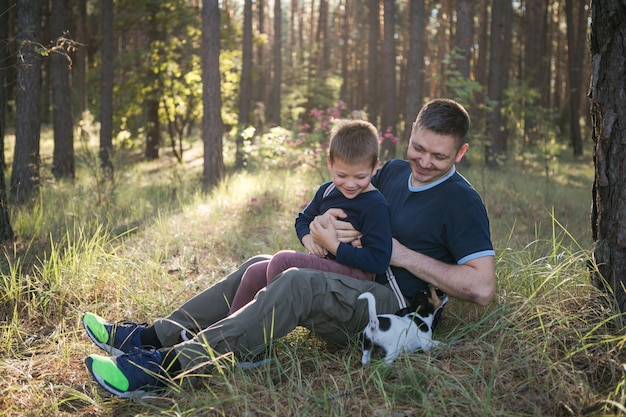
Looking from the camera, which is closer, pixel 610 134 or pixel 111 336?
pixel 610 134

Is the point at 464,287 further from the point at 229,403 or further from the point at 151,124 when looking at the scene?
the point at 151,124

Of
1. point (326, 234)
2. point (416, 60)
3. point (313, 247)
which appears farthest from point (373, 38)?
point (326, 234)

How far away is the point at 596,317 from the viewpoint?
2.97 metres

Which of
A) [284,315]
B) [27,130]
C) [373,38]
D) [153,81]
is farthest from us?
[373,38]

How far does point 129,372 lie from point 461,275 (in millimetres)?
1792

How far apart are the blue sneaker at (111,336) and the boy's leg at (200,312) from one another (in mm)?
146

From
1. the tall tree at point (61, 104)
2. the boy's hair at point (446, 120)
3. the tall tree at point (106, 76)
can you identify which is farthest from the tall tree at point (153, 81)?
the boy's hair at point (446, 120)

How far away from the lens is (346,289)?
10.0ft

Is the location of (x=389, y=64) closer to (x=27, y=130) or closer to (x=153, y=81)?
(x=153, y=81)

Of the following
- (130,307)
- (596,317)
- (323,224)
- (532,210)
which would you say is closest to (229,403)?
(323,224)

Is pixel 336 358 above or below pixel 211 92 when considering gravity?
below

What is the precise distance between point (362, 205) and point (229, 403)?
1288mm

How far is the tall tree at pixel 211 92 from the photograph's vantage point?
988 centimetres

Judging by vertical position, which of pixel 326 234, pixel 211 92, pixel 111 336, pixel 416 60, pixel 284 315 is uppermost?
pixel 416 60
